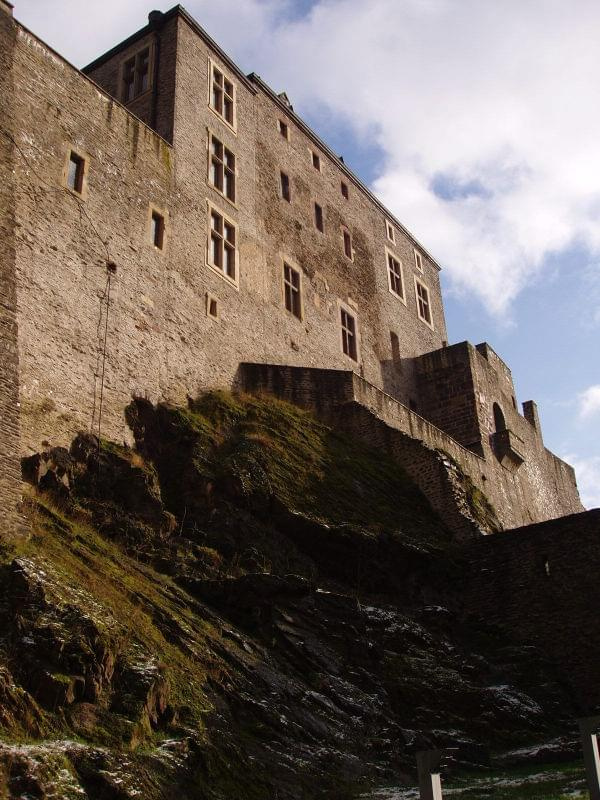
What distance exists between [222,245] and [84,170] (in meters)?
5.27

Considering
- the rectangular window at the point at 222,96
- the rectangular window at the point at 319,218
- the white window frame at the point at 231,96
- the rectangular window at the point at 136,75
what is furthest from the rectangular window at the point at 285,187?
the rectangular window at the point at 136,75

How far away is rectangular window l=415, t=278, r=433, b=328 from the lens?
1553 inches

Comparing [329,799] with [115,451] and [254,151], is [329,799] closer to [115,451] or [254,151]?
[115,451]

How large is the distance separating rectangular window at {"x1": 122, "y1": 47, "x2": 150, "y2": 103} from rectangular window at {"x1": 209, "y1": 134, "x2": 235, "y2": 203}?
2.50 metres

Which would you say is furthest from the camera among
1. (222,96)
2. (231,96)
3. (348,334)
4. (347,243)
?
(347,243)

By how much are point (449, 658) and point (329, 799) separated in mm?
6719

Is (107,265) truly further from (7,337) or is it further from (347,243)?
(347,243)

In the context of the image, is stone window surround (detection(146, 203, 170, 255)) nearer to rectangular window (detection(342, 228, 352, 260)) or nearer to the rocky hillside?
the rocky hillside

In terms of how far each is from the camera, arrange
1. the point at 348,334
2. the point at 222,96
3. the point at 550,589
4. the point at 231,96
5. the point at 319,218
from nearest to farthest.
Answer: the point at 550,589 → the point at 222,96 → the point at 231,96 → the point at 348,334 → the point at 319,218

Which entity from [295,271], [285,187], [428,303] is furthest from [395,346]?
[285,187]

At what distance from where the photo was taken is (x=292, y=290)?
1182 inches

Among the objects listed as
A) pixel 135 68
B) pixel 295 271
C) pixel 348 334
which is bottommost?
pixel 348 334

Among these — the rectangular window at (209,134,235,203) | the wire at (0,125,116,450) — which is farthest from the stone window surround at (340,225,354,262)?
the wire at (0,125,116,450)

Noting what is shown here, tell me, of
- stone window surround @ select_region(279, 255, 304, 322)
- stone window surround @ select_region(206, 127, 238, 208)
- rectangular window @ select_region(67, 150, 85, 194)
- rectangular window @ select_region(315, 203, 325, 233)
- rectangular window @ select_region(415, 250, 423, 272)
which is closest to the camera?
rectangular window @ select_region(67, 150, 85, 194)
